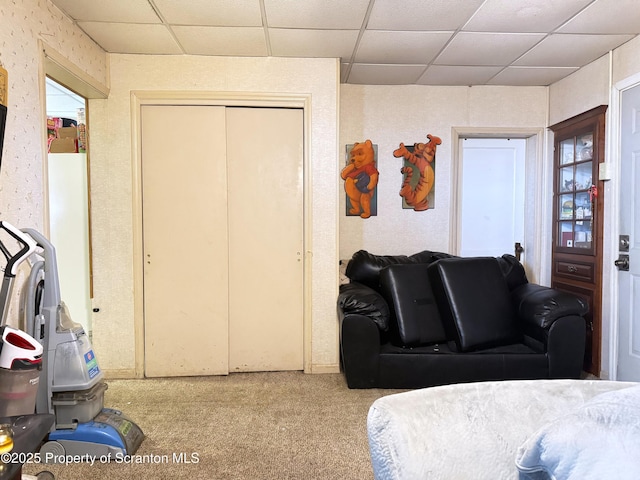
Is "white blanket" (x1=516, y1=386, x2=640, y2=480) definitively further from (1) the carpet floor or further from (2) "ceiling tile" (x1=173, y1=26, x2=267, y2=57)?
(2) "ceiling tile" (x1=173, y1=26, x2=267, y2=57)

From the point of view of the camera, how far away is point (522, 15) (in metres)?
2.63

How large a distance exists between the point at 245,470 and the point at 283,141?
2366 mm

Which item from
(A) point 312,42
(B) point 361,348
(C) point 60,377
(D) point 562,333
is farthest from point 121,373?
(D) point 562,333

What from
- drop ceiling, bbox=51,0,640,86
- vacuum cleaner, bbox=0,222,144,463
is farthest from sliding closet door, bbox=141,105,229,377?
vacuum cleaner, bbox=0,222,144,463

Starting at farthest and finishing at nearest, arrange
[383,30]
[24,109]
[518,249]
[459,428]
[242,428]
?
[518,249] → [383,30] → [242,428] → [24,109] → [459,428]

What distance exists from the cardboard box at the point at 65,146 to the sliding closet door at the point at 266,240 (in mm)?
1324

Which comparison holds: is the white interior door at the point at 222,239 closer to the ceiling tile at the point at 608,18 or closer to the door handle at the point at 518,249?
the ceiling tile at the point at 608,18

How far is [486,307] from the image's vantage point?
3.13 metres

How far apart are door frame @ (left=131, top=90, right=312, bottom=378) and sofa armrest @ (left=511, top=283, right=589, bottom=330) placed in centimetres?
167

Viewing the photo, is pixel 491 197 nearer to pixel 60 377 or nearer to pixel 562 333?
pixel 562 333

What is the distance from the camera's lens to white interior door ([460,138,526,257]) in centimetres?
426

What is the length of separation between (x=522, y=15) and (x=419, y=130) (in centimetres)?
144

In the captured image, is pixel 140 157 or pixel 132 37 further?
pixel 140 157

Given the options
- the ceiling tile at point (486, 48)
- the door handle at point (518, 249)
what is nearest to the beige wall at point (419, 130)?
the ceiling tile at point (486, 48)
